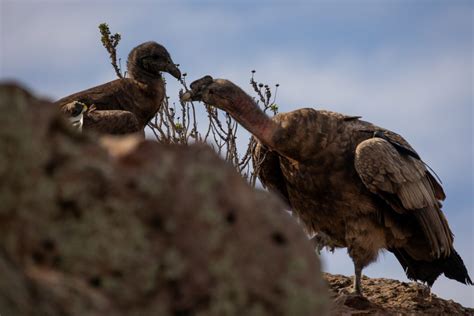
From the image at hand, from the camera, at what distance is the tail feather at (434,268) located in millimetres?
9812

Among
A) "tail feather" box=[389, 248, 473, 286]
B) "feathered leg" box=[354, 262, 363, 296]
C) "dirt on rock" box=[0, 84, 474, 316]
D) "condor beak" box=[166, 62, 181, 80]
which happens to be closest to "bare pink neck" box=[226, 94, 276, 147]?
"condor beak" box=[166, 62, 181, 80]

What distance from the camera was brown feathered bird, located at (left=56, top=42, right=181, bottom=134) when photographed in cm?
803

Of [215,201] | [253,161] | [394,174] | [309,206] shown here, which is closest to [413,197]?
[394,174]

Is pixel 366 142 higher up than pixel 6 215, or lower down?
higher up

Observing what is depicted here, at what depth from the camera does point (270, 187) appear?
9.44m

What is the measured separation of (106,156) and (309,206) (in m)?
6.55

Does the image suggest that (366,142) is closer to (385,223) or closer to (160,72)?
(385,223)

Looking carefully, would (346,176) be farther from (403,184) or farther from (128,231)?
(128,231)

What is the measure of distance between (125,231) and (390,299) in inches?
279

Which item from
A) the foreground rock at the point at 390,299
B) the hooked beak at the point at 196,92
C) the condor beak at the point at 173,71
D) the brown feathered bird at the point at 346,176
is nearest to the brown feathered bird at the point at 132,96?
the condor beak at the point at 173,71

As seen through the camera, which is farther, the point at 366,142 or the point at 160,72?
the point at 160,72

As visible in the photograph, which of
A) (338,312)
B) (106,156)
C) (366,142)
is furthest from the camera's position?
(366,142)

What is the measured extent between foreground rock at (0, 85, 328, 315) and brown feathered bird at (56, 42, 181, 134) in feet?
17.2

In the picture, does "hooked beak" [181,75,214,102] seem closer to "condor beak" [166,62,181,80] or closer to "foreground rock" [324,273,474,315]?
"condor beak" [166,62,181,80]
